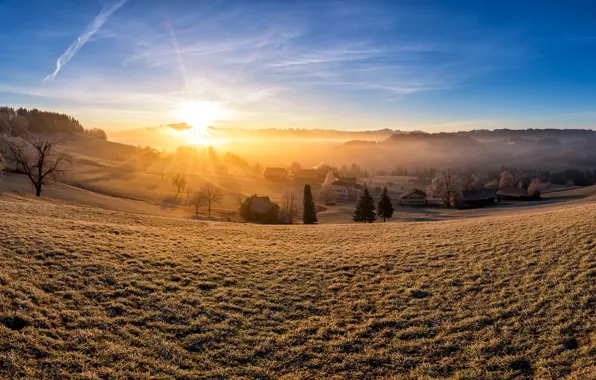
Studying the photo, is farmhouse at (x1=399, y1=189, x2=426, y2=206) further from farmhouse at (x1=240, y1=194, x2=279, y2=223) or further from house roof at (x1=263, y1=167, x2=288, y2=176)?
house roof at (x1=263, y1=167, x2=288, y2=176)

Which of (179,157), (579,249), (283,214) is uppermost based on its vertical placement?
(179,157)

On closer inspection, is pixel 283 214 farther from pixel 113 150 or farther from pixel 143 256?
pixel 113 150

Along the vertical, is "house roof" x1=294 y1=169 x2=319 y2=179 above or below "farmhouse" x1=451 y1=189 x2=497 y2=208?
above

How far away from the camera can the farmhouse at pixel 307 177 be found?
158 metres

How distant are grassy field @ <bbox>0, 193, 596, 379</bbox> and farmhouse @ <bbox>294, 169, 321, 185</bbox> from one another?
13380 cm

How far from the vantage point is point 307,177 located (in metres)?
161

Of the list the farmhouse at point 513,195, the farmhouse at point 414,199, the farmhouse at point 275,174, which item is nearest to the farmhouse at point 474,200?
the farmhouse at point 414,199

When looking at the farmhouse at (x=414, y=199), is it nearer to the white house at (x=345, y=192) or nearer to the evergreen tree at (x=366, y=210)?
the white house at (x=345, y=192)

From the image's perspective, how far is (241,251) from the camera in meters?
24.0

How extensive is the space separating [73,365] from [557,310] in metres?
19.2

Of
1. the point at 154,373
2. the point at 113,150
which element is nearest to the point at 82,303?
the point at 154,373

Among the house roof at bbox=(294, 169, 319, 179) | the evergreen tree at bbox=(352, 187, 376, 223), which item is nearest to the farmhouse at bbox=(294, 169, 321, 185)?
the house roof at bbox=(294, 169, 319, 179)

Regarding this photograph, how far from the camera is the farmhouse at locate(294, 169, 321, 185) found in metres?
158

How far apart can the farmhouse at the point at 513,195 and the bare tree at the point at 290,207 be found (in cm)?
8008
